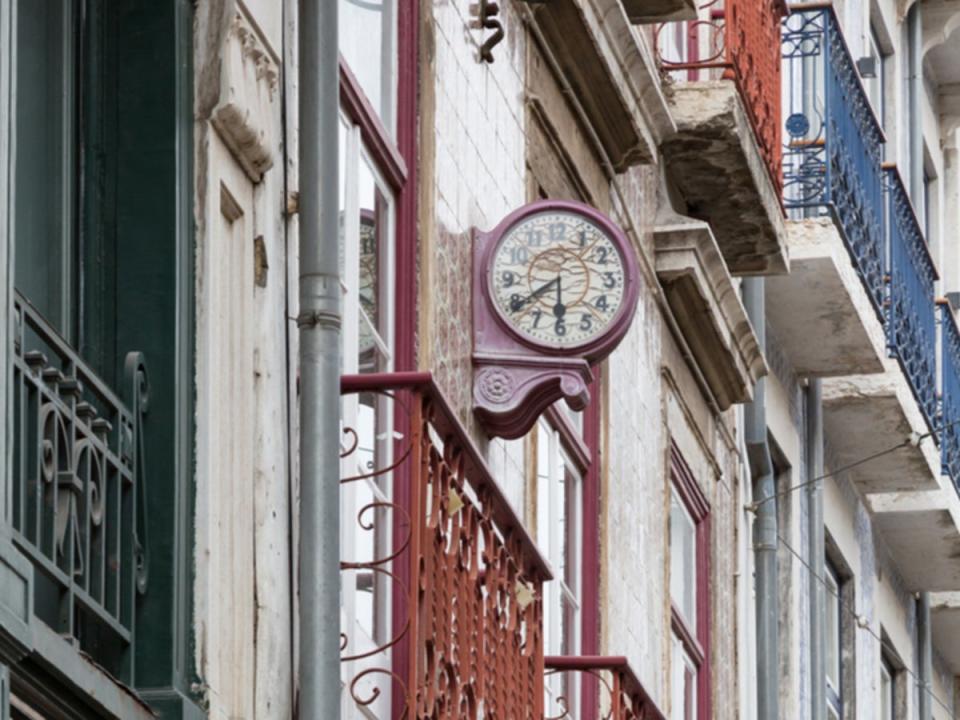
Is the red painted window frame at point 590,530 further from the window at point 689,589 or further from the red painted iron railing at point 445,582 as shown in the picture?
the red painted iron railing at point 445,582

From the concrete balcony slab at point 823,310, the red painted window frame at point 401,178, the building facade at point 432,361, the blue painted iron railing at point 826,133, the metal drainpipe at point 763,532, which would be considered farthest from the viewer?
the blue painted iron railing at point 826,133

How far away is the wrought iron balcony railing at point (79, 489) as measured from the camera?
775 cm

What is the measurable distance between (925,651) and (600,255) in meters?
12.7

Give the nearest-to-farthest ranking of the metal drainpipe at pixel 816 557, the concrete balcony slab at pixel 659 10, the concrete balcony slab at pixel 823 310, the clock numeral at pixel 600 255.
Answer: the clock numeral at pixel 600 255
the concrete balcony slab at pixel 659 10
the concrete balcony slab at pixel 823 310
the metal drainpipe at pixel 816 557

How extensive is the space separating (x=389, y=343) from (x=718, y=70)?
6.91 meters

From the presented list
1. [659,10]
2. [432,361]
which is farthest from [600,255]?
[659,10]

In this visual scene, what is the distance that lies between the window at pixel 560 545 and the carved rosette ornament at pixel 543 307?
1.18 m

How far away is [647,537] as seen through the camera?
1548 cm

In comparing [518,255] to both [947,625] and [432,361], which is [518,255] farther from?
[947,625]

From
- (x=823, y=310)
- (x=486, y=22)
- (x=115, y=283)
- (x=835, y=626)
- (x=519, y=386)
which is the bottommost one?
(x=115, y=283)

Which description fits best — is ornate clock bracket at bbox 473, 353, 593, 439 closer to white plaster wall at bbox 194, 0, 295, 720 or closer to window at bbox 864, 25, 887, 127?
white plaster wall at bbox 194, 0, 295, 720

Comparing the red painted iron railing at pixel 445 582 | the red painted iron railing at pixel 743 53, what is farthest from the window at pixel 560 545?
the red painted iron railing at pixel 743 53

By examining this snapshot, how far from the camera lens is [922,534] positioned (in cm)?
2328

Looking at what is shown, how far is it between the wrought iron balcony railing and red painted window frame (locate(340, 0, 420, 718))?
1.87 meters
